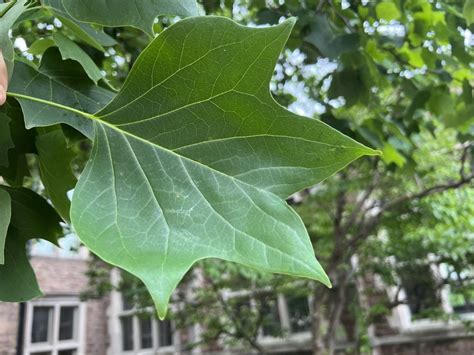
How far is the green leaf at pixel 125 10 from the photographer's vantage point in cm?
80

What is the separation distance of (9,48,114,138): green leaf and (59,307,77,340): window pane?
773 centimetres

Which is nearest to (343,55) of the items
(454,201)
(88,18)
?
(88,18)

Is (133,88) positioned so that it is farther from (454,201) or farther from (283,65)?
(454,201)

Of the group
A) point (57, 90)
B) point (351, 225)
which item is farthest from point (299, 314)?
point (57, 90)

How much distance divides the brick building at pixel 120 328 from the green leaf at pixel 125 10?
467cm

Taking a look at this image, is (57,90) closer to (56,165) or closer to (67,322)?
(56,165)

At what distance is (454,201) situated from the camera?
172 inches

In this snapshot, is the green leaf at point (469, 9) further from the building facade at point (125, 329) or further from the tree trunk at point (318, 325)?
the building facade at point (125, 329)

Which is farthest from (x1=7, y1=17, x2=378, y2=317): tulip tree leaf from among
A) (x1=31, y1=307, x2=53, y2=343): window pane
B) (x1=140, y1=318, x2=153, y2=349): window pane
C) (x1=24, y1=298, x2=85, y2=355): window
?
(x1=31, y1=307, x2=53, y2=343): window pane

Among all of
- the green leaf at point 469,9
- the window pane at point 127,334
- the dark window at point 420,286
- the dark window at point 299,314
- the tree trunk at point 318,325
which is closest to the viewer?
the green leaf at point 469,9

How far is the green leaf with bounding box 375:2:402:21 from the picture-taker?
5.57 feet

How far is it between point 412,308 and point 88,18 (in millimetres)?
6217

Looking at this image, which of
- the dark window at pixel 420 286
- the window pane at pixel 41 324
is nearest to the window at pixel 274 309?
the dark window at pixel 420 286

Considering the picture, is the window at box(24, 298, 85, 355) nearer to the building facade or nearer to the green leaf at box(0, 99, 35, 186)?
the building facade
